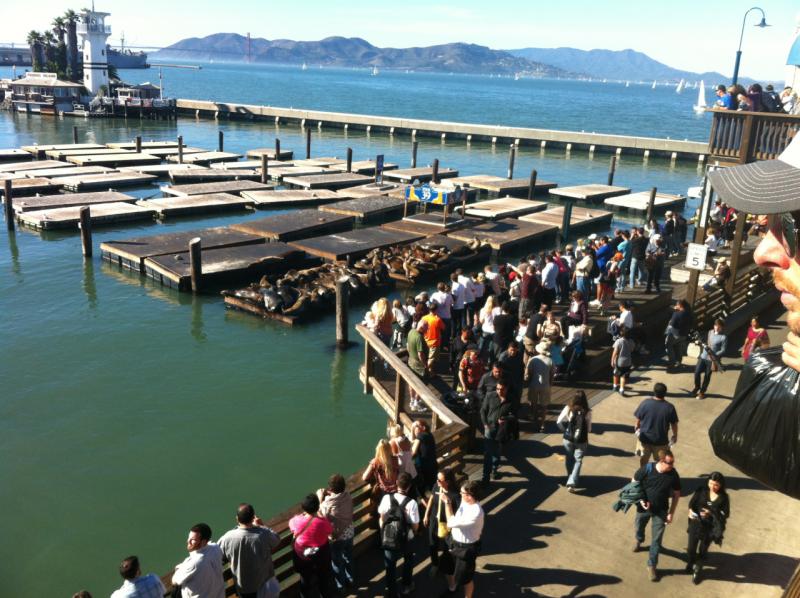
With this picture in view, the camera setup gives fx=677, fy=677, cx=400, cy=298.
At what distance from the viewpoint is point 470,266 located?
26.7 m

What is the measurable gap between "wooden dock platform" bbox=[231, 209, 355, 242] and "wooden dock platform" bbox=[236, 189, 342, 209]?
13.0 ft

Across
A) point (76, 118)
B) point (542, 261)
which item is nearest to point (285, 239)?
point (542, 261)

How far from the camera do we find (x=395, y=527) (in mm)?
7234

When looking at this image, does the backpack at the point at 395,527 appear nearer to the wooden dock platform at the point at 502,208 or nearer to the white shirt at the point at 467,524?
the white shirt at the point at 467,524

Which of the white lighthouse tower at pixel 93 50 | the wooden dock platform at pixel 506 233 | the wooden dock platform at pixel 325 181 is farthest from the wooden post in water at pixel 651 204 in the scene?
the white lighthouse tower at pixel 93 50

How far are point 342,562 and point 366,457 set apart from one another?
19.3 ft

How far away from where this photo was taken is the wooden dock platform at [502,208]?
33.0 meters

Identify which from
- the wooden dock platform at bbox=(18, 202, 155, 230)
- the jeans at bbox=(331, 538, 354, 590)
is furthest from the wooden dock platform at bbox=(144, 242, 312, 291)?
the jeans at bbox=(331, 538, 354, 590)

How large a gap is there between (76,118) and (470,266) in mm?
62605

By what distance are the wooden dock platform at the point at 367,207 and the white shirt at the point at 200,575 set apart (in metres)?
26.7

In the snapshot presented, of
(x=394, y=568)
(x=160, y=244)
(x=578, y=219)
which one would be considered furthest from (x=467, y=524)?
(x=578, y=219)

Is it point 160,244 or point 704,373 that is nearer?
point 704,373

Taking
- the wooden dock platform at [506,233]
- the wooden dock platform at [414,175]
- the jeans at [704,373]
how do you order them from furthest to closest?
the wooden dock platform at [414,175] → the wooden dock platform at [506,233] → the jeans at [704,373]

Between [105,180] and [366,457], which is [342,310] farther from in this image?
[105,180]
